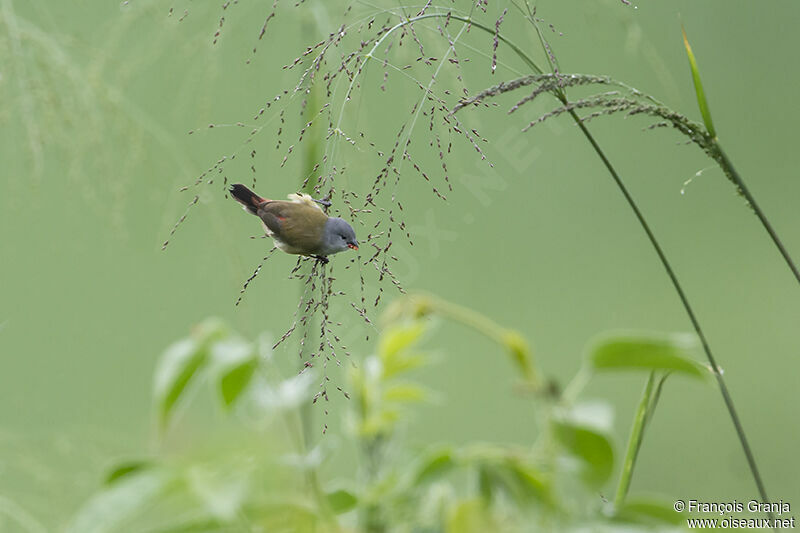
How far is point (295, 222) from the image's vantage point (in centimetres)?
30

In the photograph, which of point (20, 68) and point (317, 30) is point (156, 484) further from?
point (317, 30)

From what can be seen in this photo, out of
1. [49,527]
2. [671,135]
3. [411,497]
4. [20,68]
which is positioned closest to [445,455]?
[411,497]

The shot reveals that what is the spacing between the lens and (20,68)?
1.65 feet

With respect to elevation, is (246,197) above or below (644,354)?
above

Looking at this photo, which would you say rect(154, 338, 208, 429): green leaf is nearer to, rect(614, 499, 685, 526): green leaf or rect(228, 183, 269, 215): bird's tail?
rect(228, 183, 269, 215): bird's tail

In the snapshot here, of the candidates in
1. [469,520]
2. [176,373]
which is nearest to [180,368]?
[176,373]

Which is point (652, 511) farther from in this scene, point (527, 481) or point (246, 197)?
point (246, 197)

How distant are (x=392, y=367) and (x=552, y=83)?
125 mm

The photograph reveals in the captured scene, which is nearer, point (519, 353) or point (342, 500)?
point (519, 353)

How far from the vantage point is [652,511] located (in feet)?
0.86

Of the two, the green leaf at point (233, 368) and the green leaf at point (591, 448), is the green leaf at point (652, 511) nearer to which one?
the green leaf at point (591, 448)

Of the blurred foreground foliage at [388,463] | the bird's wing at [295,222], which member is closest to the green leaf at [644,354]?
the blurred foreground foliage at [388,463]

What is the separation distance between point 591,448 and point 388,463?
100 millimetres

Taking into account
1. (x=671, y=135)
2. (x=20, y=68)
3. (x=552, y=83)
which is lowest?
(x=552, y=83)
